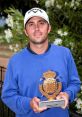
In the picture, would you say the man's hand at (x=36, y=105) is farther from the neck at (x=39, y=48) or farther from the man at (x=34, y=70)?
the neck at (x=39, y=48)

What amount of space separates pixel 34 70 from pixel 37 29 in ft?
1.00

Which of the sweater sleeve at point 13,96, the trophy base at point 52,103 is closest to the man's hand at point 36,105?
the trophy base at point 52,103

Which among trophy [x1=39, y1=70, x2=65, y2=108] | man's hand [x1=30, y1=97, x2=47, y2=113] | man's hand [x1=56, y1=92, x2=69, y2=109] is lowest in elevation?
man's hand [x1=30, y1=97, x2=47, y2=113]

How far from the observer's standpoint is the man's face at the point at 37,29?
2.89 meters

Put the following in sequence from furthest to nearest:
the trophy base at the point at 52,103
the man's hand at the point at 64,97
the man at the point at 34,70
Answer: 1. the man at the point at 34,70
2. the man's hand at the point at 64,97
3. the trophy base at the point at 52,103

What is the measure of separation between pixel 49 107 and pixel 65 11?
3011mm

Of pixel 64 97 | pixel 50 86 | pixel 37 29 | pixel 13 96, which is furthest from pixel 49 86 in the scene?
pixel 37 29

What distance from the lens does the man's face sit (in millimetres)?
2891

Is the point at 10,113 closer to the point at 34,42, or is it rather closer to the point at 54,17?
the point at 54,17

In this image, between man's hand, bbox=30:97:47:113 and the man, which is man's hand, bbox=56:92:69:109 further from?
man's hand, bbox=30:97:47:113

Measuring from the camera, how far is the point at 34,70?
2859mm

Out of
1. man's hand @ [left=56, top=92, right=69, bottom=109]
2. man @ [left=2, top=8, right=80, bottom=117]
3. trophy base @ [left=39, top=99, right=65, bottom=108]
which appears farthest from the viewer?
man @ [left=2, top=8, right=80, bottom=117]

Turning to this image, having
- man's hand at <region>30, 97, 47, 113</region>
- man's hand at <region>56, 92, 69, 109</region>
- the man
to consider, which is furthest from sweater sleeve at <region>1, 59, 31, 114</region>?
man's hand at <region>56, 92, 69, 109</region>

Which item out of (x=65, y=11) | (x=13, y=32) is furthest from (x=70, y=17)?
(x=13, y=32)
